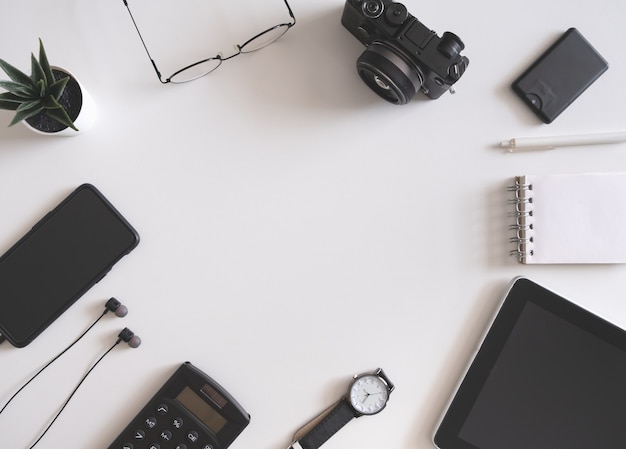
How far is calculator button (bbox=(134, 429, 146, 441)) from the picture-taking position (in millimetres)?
738

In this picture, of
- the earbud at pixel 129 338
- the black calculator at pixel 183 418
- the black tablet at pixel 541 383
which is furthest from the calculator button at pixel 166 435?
the black tablet at pixel 541 383

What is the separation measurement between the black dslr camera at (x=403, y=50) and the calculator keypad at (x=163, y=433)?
61cm

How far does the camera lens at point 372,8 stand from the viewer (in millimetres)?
668

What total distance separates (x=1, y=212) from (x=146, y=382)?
13.9 inches

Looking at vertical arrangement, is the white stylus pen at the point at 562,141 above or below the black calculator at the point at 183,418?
above

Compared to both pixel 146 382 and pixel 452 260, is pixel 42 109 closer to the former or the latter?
pixel 146 382

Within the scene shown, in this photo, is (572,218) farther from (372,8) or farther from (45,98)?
(45,98)

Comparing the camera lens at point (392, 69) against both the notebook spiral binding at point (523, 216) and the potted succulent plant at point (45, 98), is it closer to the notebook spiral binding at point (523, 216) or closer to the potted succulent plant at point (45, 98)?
the notebook spiral binding at point (523, 216)

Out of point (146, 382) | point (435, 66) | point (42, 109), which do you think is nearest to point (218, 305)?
point (146, 382)

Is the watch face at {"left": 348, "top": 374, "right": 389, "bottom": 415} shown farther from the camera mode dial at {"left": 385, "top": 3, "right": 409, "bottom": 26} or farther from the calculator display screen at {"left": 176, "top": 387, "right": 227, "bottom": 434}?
the camera mode dial at {"left": 385, "top": 3, "right": 409, "bottom": 26}

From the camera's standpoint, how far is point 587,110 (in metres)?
0.76

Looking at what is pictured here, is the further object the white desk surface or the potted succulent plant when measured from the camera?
the white desk surface

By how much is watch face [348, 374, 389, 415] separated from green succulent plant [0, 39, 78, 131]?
22.8 inches

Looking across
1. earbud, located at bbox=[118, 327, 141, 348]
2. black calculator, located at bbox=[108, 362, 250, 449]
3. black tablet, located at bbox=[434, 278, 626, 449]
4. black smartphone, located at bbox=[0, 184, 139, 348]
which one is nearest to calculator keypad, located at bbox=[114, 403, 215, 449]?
black calculator, located at bbox=[108, 362, 250, 449]
